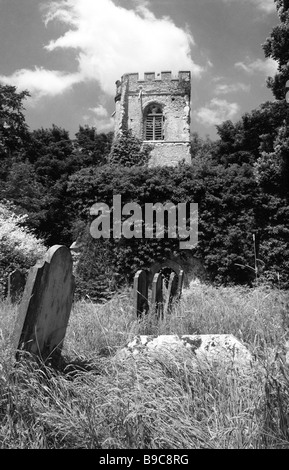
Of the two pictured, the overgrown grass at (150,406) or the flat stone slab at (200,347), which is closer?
the overgrown grass at (150,406)

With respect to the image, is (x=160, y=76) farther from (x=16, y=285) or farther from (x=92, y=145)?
(x=16, y=285)

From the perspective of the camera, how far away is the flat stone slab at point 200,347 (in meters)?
3.12

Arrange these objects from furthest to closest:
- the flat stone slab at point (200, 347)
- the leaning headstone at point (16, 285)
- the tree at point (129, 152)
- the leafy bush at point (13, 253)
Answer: the tree at point (129, 152) < the leafy bush at point (13, 253) < the leaning headstone at point (16, 285) < the flat stone slab at point (200, 347)

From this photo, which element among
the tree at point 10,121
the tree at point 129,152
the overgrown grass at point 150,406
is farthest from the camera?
the tree at point 10,121

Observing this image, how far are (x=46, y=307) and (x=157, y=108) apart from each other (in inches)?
885

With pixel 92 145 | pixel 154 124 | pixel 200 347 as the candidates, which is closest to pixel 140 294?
pixel 200 347

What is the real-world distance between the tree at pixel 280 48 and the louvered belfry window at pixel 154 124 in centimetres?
1082

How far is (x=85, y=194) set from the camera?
14453mm

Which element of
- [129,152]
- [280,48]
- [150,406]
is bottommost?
[150,406]

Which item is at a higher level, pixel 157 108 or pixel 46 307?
pixel 157 108

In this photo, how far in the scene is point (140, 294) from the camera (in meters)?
5.58

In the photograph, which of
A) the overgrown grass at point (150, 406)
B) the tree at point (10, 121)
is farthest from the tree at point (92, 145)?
the overgrown grass at point (150, 406)

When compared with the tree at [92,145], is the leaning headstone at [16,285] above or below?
below

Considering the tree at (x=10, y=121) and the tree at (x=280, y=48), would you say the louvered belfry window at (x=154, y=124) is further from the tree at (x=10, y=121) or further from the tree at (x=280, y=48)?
the tree at (x=280, y=48)
